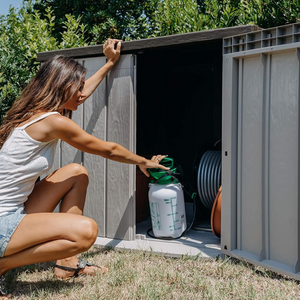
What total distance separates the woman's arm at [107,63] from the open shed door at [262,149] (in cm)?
106

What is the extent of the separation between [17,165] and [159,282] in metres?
1.29

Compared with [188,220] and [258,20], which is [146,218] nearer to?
[188,220]

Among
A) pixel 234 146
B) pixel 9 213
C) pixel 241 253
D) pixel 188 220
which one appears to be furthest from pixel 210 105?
pixel 9 213

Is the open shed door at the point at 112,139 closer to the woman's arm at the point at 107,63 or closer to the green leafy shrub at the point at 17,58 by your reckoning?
the woman's arm at the point at 107,63

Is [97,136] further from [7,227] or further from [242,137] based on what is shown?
[7,227]

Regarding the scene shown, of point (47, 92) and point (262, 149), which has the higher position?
point (47, 92)

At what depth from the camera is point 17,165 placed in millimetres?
2672

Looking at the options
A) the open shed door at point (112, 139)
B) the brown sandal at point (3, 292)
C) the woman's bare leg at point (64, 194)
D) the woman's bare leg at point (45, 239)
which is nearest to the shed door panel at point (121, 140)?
the open shed door at point (112, 139)

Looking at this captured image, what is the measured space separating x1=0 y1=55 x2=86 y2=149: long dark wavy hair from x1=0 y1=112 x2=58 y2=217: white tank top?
0.32 ft

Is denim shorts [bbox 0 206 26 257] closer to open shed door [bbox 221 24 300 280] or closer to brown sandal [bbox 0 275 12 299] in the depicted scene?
brown sandal [bbox 0 275 12 299]

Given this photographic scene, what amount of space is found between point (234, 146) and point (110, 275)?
55.7 inches

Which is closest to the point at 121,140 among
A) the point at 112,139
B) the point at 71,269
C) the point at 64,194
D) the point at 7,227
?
the point at 112,139

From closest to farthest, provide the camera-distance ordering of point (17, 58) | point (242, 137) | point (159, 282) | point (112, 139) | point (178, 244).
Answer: point (159, 282), point (242, 137), point (178, 244), point (112, 139), point (17, 58)

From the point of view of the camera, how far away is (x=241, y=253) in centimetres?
331
